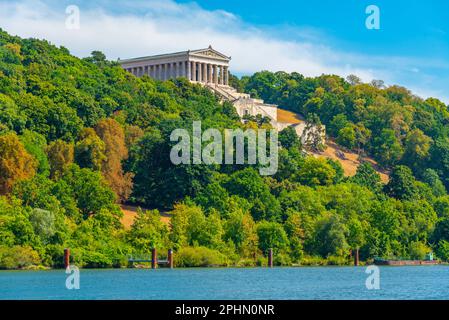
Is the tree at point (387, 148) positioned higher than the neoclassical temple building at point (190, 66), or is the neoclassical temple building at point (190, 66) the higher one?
the neoclassical temple building at point (190, 66)

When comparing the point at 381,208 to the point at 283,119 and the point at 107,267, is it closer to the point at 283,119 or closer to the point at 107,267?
the point at 107,267

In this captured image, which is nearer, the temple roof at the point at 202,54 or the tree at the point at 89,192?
the tree at the point at 89,192

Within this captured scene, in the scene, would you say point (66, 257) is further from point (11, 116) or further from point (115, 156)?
point (115, 156)

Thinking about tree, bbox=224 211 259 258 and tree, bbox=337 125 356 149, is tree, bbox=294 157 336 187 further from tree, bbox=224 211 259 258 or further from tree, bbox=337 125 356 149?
tree, bbox=337 125 356 149

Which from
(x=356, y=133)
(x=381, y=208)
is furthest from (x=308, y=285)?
(x=356, y=133)

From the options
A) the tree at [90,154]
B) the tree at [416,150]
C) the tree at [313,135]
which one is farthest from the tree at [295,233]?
the tree at [416,150]

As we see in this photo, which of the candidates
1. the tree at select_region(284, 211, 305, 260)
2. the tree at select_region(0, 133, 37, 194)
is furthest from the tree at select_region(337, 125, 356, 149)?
the tree at select_region(0, 133, 37, 194)

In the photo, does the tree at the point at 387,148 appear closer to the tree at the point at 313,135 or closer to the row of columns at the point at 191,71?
the tree at the point at 313,135
